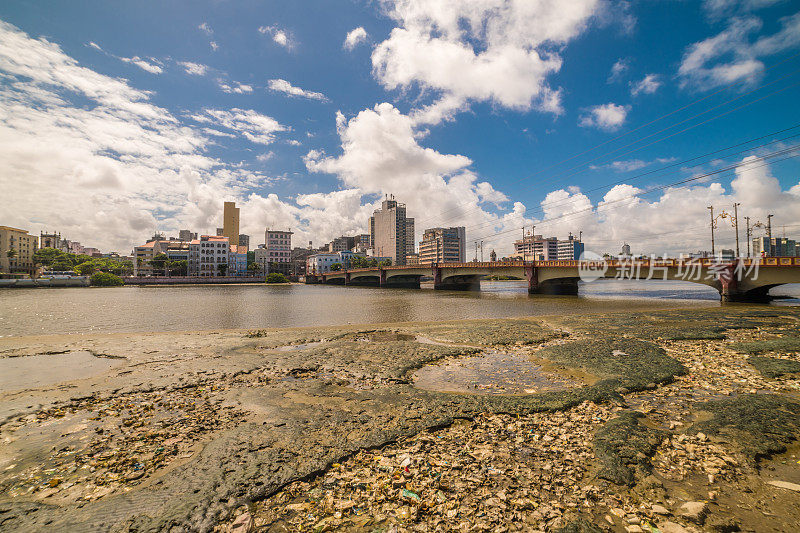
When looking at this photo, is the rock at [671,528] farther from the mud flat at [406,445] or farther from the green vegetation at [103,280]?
the green vegetation at [103,280]

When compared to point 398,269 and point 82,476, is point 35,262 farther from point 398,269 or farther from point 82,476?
point 82,476

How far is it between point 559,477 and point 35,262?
200 meters

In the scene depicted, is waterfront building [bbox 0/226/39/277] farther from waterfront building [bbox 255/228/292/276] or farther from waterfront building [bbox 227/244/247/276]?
waterfront building [bbox 255/228/292/276]

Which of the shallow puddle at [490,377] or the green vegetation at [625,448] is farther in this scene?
the shallow puddle at [490,377]

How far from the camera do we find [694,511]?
3.90m

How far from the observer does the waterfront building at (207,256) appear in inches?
5581

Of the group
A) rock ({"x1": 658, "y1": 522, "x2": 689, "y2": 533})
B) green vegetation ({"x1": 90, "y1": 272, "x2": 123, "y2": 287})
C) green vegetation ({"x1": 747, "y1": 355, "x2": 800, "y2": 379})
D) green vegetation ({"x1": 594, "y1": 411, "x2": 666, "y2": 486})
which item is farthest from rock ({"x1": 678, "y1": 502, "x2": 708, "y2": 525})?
green vegetation ({"x1": 90, "y1": 272, "x2": 123, "y2": 287})

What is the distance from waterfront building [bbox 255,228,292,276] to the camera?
17712 cm

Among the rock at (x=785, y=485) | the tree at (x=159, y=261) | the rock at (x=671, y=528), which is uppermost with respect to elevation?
the tree at (x=159, y=261)

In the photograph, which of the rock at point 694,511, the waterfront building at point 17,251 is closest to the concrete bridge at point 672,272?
the rock at point 694,511

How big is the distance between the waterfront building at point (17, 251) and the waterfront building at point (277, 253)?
87708 mm

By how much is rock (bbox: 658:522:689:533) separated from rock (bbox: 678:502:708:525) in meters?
0.22

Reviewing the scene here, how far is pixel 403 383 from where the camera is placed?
9258mm

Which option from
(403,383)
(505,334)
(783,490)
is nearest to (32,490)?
(403,383)
